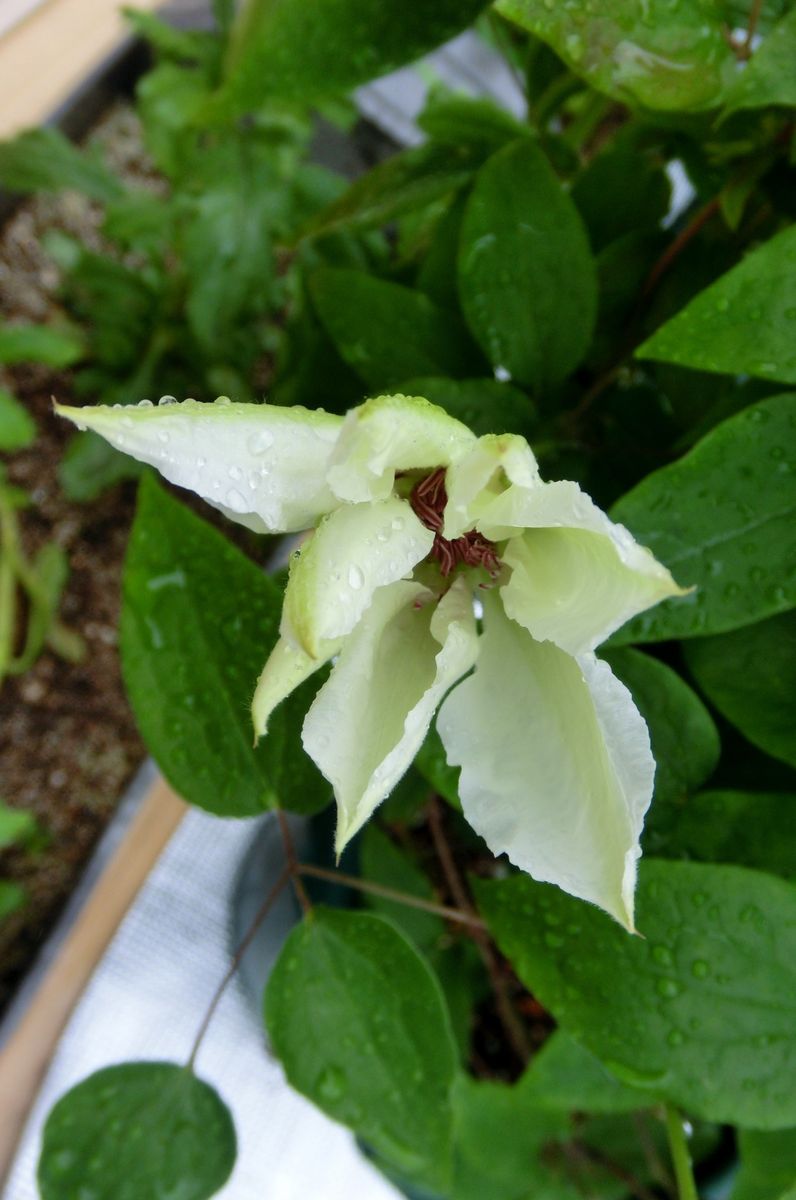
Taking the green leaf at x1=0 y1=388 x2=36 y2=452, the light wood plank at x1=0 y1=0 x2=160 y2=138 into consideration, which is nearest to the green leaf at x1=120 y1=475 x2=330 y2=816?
the green leaf at x1=0 y1=388 x2=36 y2=452

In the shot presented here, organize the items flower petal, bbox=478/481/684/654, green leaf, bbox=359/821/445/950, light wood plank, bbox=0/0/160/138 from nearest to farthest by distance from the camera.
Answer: flower petal, bbox=478/481/684/654 → green leaf, bbox=359/821/445/950 → light wood plank, bbox=0/0/160/138

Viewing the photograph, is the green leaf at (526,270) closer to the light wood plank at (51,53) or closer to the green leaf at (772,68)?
the green leaf at (772,68)

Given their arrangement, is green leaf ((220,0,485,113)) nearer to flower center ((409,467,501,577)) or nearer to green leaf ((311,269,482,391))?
green leaf ((311,269,482,391))

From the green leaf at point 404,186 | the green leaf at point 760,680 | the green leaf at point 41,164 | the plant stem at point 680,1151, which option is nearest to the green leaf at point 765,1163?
the plant stem at point 680,1151

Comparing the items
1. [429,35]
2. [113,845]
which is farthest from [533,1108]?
[429,35]

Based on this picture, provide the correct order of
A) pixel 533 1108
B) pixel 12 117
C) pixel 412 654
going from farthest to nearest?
1. pixel 12 117
2. pixel 533 1108
3. pixel 412 654

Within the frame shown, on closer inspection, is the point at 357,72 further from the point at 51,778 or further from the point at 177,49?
the point at 51,778
